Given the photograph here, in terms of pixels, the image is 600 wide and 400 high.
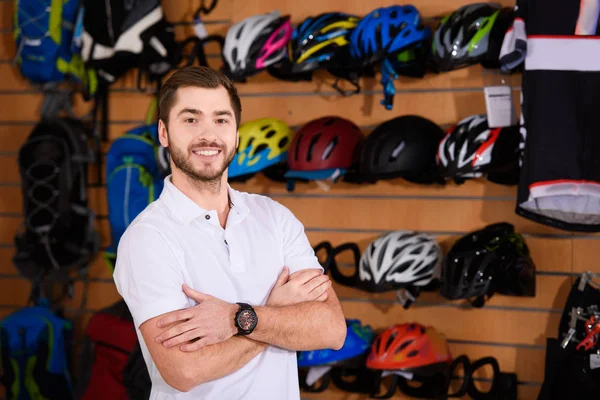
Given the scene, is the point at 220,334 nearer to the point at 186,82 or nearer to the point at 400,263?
the point at 186,82

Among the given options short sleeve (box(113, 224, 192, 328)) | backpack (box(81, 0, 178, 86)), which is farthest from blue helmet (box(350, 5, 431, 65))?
short sleeve (box(113, 224, 192, 328))

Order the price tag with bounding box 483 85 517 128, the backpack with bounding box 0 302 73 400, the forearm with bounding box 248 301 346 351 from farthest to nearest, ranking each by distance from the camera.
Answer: the backpack with bounding box 0 302 73 400 → the price tag with bounding box 483 85 517 128 → the forearm with bounding box 248 301 346 351

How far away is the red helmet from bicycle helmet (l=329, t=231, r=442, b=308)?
16.5 inches

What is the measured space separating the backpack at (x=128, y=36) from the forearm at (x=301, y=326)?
2.37 meters

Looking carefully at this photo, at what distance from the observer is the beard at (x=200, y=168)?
6.99 ft

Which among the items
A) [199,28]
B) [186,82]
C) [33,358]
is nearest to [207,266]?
[186,82]

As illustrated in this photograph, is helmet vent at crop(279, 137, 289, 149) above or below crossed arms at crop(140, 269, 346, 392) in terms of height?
above

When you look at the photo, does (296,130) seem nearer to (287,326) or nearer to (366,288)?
(366,288)

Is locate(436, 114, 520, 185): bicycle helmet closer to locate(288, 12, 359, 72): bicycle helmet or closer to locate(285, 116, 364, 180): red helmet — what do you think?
locate(285, 116, 364, 180): red helmet

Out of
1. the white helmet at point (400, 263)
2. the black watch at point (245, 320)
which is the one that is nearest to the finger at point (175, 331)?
the black watch at point (245, 320)

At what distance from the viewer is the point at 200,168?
6.98ft

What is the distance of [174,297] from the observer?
1979 mm

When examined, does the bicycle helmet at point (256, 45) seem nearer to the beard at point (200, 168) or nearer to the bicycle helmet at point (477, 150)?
the bicycle helmet at point (477, 150)

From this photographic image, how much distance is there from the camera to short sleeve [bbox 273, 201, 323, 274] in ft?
7.55
